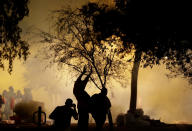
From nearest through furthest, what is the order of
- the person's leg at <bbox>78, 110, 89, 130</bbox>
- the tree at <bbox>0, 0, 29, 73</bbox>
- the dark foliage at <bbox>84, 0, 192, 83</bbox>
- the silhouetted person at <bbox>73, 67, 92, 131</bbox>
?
the dark foliage at <bbox>84, 0, 192, 83</bbox> → the silhouetted person at <bbox>73, 67, 92, 131</bbox> → the person's leg at <bbox>78, 110, 89, 130</bbox> → the tree at <bbox>0, 0, 29, 73</bbox>

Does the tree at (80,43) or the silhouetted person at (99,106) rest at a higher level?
the tree at (80,43)

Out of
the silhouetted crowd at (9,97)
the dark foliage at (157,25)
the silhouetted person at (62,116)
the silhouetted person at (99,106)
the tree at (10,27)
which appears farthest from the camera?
the silhouetted crowd at (9,97)

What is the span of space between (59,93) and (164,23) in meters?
48.4

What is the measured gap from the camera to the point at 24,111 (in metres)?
38.8

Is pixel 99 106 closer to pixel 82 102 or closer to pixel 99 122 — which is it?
pixel 99 122

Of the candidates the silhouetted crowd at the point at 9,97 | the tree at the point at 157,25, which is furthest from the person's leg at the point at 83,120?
the silhouetted crowd at the point at 9,97

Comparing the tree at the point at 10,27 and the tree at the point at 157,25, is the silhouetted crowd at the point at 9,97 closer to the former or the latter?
the tree at the point at 10,27

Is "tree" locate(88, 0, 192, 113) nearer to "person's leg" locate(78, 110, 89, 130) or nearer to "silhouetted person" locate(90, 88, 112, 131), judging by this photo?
"silhouetted person" locate(90, 88, 112, 131)

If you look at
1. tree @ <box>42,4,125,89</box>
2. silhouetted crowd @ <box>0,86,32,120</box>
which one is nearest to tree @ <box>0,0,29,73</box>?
tree @ <box>42,4,125,89</box>

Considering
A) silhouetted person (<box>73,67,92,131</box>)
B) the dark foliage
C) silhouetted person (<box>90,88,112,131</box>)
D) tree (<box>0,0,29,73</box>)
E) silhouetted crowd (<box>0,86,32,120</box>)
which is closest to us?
the dark foliage

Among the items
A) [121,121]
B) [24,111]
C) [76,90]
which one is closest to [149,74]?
[24,111]

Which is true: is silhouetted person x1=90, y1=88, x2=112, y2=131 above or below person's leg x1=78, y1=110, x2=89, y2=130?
above

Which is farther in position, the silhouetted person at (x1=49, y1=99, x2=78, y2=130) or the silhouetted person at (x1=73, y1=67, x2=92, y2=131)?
the silhouetted person at (x1=73, y1=67, x2=92, y2=131)

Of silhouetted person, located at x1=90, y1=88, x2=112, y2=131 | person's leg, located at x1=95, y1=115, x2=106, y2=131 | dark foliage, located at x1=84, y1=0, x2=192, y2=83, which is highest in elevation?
dark foliage, located at x1=84, y1=0, x2=192, y2=83
